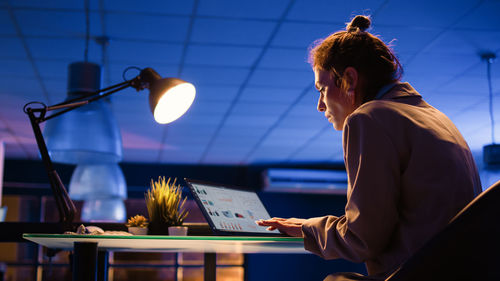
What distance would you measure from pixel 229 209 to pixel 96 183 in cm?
384

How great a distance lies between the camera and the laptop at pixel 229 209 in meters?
1.50

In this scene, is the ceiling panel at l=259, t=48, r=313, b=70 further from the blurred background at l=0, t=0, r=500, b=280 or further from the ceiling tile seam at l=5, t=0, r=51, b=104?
the ceiling tile seam at l=5, t=0, r=51, b=104

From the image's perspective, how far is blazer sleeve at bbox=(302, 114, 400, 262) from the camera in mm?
952

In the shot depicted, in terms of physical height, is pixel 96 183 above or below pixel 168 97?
above

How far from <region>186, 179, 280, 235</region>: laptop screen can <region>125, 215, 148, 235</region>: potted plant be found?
22cm

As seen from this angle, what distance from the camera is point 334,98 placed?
1265mm

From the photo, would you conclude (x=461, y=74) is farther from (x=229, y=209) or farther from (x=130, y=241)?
(x=130, y=241)

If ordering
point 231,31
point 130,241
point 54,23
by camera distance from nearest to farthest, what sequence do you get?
1. point 130,241
2. point 54,23
3. point 231,31

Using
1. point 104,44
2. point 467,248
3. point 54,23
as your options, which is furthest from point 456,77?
point 467,248

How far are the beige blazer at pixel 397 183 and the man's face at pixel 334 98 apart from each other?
207 mm

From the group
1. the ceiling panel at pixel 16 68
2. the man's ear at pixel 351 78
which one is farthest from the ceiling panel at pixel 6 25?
the man's ear at pixel 351 78

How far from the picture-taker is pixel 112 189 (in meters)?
5.25

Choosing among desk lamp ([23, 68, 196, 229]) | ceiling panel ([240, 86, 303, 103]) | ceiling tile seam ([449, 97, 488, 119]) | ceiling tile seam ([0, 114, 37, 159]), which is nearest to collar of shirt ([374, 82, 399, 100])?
desk lamp ([23, 68, 196, 229])

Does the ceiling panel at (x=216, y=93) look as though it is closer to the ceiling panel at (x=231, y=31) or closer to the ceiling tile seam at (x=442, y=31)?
the ceiling panel at (x=231, y=31)
